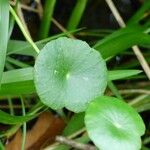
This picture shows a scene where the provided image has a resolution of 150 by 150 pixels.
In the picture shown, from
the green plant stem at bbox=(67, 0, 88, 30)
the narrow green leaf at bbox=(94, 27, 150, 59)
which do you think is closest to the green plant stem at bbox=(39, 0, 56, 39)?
the green plant stem at bbox=(67, 0, 88, 30)

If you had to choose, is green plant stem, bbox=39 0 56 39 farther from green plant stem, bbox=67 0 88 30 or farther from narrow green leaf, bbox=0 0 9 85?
narrow green leaf, bbox=0 0 9 85

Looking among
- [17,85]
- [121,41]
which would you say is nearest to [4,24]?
[17,85]

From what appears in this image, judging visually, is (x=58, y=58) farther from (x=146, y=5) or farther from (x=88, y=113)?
(x=146, y=5)

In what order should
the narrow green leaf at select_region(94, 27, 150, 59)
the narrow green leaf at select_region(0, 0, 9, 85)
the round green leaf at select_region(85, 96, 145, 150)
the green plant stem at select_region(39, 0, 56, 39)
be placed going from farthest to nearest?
the green plant stem at select_region(39, 0, 56, 39) → the narrow green leaf at select_region(94, 27, 150, 59) → the narrow green leaf at select_region(0, 0, 9, 85) → the round green leaf at select_region(85, 96, 145, 150)

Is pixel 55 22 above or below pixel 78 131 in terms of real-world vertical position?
above

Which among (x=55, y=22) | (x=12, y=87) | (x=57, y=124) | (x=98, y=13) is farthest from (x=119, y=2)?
(x=12, y=87)

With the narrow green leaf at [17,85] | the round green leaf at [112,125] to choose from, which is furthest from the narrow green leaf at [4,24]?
the round green leaf at [112,125]

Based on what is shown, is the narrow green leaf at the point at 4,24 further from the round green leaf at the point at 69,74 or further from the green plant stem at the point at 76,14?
the green plant stem at the point at 76,14
